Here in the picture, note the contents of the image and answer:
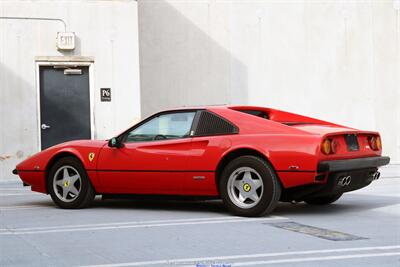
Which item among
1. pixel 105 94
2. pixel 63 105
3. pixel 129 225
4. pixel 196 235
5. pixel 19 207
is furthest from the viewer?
pixel 105 94

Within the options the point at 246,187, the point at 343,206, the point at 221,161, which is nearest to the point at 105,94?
the point at 343,206

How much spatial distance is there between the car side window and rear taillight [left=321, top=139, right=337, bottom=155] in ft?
5.42

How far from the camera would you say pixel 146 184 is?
26.4ft

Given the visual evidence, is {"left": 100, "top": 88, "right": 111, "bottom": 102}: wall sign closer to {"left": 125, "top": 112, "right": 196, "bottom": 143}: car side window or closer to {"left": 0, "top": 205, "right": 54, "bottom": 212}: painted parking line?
{"left": 0, "top": 205, "right": 54, "bottom": 212}: painted parking line

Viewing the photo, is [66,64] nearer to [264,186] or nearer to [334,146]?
[264,186]

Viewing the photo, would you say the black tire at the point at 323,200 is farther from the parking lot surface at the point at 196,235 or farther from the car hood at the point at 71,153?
the car hood at the point at 71,153

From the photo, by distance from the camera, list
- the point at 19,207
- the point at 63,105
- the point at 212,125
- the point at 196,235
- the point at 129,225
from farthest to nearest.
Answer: the point at 63,105 < the point at 19,207 < the point at 212,125 < the point at 129,225 < the point at 196,235

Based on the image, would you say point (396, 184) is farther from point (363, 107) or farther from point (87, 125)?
point (87, 125)

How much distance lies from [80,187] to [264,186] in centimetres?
249

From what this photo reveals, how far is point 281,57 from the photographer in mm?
16078

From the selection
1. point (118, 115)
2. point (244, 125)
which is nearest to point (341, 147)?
point (244, 125)

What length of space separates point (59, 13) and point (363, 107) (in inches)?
300

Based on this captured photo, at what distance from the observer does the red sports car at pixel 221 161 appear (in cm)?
722

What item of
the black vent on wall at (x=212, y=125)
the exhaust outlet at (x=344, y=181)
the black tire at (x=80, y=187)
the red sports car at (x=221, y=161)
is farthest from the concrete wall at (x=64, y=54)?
the exhaust outlet at (x=344, y=181)
